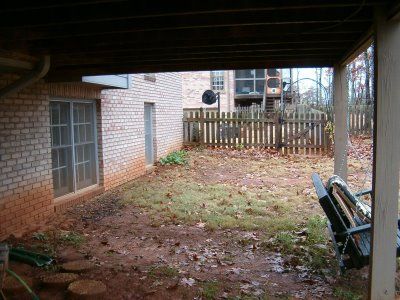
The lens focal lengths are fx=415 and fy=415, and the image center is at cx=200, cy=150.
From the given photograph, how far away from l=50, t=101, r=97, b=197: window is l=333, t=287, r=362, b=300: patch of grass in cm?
547

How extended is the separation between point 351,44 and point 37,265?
4566mm

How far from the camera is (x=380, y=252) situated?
3676 millimetres

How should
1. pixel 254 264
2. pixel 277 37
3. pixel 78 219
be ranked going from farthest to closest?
pixel 78 219 → pixel 254 264 → pixel 277 37

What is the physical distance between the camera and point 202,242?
6.06m

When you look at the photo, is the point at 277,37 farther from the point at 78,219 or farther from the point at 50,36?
the point at 78,219

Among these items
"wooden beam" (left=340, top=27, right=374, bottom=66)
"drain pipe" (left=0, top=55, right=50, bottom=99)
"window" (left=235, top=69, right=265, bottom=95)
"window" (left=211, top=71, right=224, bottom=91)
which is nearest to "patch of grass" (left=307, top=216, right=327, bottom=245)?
"wooden beam" (left=340, top=27, right=374, bottom=66)

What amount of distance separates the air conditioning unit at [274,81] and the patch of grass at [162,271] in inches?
831

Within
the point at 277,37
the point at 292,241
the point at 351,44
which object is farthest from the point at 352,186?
the point at 277,37

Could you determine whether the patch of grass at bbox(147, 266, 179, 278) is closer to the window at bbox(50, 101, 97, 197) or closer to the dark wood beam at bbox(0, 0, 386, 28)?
the dark wood beam at bbox(0, 0, 386, 28)

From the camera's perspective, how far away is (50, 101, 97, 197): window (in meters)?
7.82

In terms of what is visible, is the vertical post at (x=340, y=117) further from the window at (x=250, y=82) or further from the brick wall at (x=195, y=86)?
the window at (x=250, y=82)

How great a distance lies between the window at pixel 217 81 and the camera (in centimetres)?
2456

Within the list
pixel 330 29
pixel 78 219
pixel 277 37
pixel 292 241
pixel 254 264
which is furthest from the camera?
pixel 78 219

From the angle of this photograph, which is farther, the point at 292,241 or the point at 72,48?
the point at 292,241
